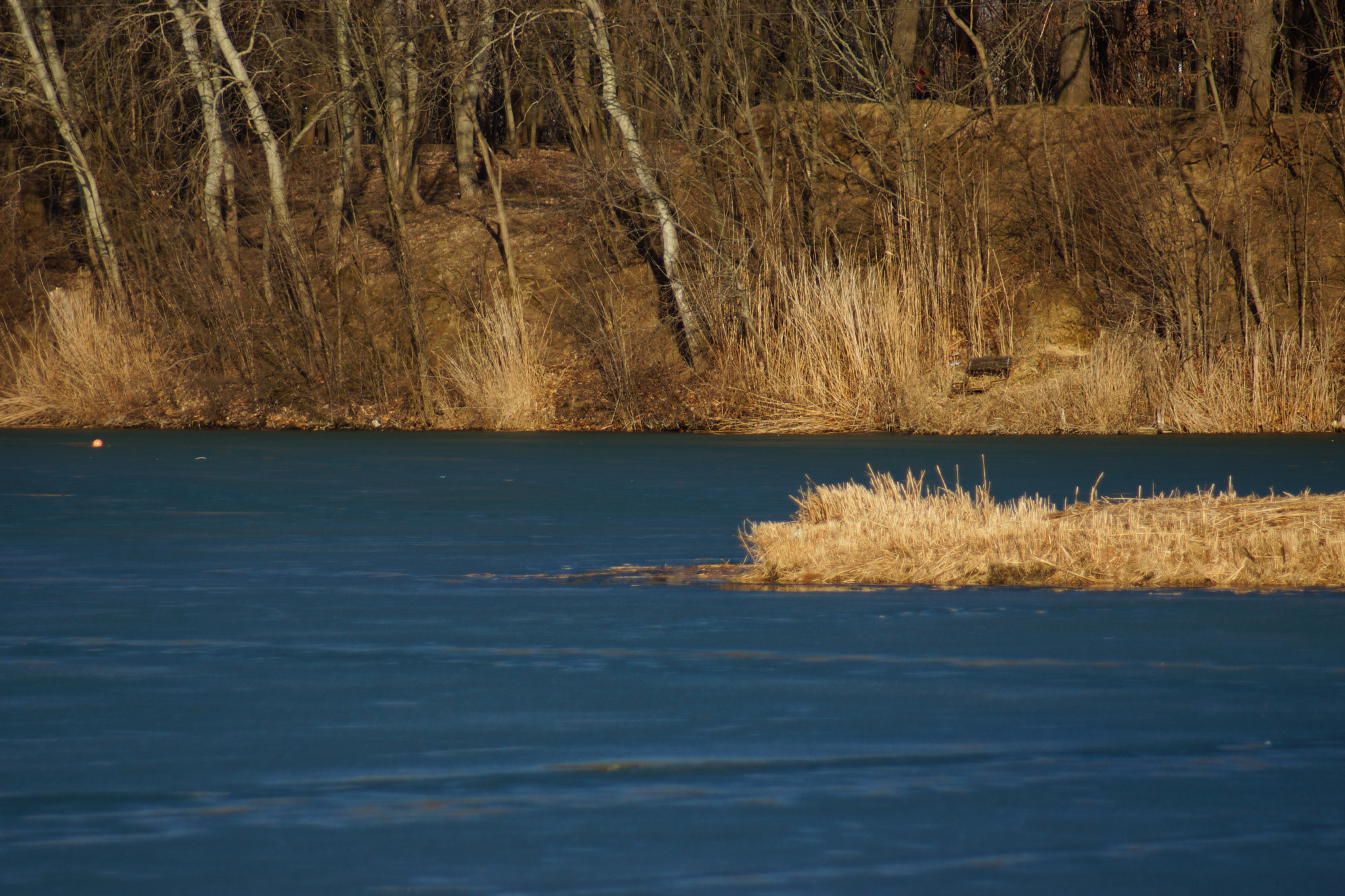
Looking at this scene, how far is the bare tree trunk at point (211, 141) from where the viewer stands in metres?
22.8

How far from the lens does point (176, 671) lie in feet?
16.0

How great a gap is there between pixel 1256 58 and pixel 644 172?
1033cm

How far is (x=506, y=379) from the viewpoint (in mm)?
19672

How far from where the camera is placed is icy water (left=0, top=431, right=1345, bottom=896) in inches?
118

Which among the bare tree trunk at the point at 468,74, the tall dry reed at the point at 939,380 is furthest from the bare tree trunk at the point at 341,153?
the tall dry reed at the point at 939,380

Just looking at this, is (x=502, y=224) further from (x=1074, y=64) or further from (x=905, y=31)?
(x=1074, y=64)

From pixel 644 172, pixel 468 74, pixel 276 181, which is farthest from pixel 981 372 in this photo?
pixel 276 181

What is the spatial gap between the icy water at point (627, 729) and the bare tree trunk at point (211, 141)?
15.7 meters

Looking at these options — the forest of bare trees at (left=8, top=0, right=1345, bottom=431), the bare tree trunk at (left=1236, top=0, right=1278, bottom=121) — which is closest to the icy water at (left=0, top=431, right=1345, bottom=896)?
the forest of bare trees at (left=8, top=0, right=1345, bottom=431)

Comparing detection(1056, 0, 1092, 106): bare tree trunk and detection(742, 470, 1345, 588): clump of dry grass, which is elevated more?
detection(1056, 0, 1092, 106): bare tree trunk

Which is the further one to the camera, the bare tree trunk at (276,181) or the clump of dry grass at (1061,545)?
the bare tree trunk at (276,181)

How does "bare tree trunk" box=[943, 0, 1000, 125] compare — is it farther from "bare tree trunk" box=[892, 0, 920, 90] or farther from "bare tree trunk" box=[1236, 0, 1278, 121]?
"bare tree trunk" box=[1236, 0, 1278, 121]

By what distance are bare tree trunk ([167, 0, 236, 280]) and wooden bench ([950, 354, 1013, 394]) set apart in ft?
37.0

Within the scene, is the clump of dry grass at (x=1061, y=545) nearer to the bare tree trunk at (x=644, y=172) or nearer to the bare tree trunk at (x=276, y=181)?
the bare tree trunk at (x=644, y=172)
